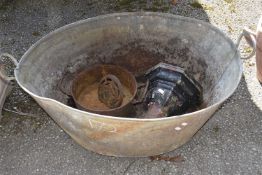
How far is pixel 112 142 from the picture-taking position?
2.29m

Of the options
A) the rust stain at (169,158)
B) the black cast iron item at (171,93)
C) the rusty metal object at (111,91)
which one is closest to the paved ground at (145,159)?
the rust stain at (169,158)

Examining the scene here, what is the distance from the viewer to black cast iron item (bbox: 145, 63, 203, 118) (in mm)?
2660

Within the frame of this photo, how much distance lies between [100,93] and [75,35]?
1.46ft

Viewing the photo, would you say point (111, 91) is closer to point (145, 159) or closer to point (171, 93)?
point (171, 93)

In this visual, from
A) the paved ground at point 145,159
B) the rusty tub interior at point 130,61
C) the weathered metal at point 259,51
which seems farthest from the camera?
the weathered metal at point 259,51

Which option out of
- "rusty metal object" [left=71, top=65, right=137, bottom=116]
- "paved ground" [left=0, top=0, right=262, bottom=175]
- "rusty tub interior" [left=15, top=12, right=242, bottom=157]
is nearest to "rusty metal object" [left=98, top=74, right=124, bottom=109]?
"rusty metal object" [left=71, top=65, right=137, bottom=116]

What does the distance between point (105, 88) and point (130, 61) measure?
16.1 inches

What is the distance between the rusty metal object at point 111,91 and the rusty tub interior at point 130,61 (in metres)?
0.15

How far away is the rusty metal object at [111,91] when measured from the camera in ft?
8.56

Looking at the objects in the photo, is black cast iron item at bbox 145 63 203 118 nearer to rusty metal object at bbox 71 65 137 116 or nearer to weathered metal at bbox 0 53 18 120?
rusty metal object at bbox 71 65 137 116

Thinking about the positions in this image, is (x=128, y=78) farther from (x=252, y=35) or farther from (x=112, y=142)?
(x=252, y=35)

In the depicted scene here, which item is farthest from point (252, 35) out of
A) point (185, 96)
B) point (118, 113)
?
point (118, 113)

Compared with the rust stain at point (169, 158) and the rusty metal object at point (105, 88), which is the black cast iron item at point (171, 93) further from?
the rust stain at point (169, 158)

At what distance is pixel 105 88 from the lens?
8.67 ft
